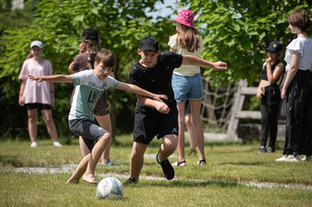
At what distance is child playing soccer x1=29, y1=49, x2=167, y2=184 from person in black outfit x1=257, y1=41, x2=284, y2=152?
13.0 feet

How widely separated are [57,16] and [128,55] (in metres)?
→ 1.96

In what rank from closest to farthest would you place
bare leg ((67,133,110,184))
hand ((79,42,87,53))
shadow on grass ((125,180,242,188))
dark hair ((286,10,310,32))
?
bare leg ((67,133,110,184)) < shadow on grass ((125,180,242,188)) < hand ((79,42,87,53)) < dark hair ((286,10,310,32))

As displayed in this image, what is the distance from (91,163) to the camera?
15.0 feet

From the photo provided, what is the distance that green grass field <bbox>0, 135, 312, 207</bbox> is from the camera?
379 cm

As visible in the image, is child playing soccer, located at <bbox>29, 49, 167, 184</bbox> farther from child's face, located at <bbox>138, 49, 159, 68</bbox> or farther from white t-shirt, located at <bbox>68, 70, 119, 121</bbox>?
child's face, located at <bbox>138, 49, 159, 68</bbox>

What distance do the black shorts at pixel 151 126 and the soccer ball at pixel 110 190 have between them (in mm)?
885

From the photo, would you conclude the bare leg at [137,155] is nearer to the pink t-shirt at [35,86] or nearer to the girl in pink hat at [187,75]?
the girl in pink hat at [187,75]

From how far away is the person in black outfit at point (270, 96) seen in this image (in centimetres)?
796

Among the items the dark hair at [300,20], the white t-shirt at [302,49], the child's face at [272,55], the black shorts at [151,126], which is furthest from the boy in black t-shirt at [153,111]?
the child's face at [272,55]

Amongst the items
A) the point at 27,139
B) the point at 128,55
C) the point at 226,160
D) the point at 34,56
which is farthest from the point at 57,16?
the point at 226,160

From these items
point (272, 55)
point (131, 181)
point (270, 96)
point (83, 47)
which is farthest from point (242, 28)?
point (131, 181)

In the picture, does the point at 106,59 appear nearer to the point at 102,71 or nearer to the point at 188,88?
the point at 102,71

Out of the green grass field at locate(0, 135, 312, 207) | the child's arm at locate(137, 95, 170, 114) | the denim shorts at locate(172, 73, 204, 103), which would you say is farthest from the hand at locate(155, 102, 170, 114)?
the denim shorts at locate(172, 73, 204, 103)

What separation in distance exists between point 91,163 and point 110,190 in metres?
0.76
